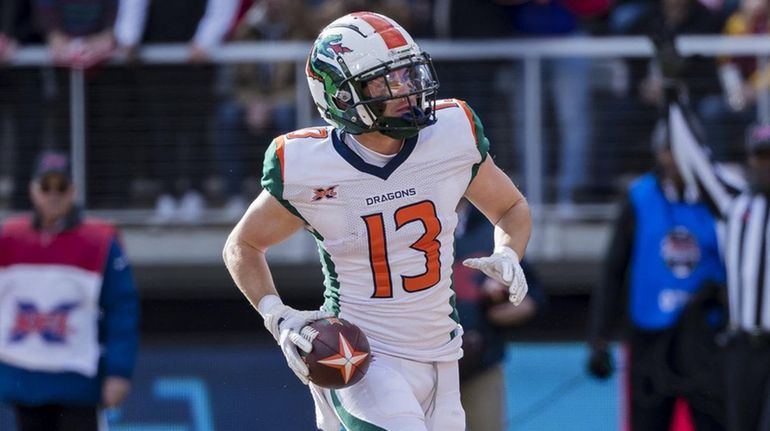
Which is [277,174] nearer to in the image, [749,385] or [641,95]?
[749,385]

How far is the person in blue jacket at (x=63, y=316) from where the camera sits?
24.1 ft

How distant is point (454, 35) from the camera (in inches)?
348

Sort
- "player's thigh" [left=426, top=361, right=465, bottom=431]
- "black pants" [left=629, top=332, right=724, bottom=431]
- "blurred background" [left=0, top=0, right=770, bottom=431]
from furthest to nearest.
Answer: "blurred background" [left=0, top=0, right=770, bottom=431] < "black pants" [left=629, top=332, right=724, bottom=431] < "player's thigh" [left=426, top=361, right=465, bottom=431]

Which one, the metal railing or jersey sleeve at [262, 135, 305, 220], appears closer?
jersey sleeve at [262, 135, 305, 220]

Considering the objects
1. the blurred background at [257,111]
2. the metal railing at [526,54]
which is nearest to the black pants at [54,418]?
the blurred background at [257,111]

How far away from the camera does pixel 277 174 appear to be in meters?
4.65

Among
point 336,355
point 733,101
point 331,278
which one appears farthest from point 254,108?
point 336,355

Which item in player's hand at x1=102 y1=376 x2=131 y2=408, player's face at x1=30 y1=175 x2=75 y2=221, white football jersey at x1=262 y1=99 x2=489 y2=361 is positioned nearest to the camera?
white football jersey at x1=262 y1=99 x2=489 y2=361

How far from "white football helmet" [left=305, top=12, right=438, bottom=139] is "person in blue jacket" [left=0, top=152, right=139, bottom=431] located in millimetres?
3014

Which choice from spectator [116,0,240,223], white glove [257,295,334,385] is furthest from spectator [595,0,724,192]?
white glove [257,295,334,385]

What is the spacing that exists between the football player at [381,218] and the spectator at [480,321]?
224cm

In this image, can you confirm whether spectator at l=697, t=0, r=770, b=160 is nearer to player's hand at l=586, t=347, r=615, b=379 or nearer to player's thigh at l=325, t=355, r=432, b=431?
player's hand at l=586, t=347, r=615, b=379

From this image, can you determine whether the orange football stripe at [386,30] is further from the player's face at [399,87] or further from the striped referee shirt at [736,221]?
the striped referee shirt at [736,221]

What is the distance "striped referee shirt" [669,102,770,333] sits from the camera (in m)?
7.54
